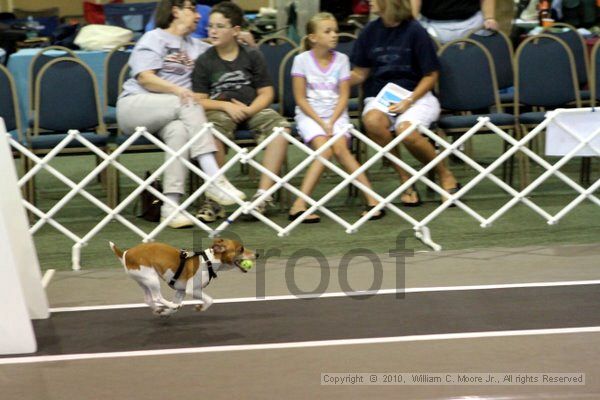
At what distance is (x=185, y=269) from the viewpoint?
3.98 meters

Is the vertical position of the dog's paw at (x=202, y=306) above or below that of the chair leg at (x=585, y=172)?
above

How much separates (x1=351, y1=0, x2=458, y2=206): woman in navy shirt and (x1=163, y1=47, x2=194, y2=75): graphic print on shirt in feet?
3.39

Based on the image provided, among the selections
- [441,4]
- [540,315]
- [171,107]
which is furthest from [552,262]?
[441,4]

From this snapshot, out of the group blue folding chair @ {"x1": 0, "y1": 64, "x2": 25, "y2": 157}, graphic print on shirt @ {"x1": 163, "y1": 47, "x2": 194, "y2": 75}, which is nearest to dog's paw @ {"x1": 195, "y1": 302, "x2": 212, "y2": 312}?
graphic print on shirt @ {"x1": 163, "y1": 47, "x2": 194, "y2": 75}

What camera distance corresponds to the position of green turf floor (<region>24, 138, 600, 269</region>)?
17.9 feet

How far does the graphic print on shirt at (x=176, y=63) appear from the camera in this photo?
245 inches

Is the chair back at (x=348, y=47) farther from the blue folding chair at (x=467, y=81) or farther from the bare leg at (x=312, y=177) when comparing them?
the bare leg at (x=312, y=177)

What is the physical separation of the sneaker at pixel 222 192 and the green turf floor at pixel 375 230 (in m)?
0.16

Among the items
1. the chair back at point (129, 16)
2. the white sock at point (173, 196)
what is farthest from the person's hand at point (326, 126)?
the chair back at point (129, 16)

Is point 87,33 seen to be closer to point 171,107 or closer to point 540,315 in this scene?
point 171,107

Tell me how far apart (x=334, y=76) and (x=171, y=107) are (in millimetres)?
1010

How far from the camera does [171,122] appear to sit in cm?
597

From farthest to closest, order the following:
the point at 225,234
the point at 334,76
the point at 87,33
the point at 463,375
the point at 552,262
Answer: the point at 87,33 < the point at 334,76 < the point at 225,234 < the point at 552,262 < the point at 463,375

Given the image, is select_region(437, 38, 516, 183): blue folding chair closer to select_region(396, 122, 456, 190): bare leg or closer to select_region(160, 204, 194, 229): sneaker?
select_region(396, 122, 456, 190): bare leg
